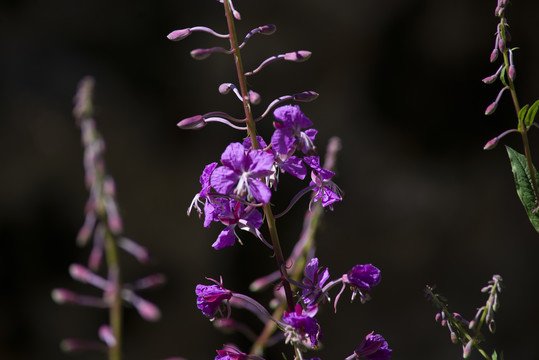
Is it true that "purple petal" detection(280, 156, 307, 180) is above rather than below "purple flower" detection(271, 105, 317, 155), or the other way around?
below

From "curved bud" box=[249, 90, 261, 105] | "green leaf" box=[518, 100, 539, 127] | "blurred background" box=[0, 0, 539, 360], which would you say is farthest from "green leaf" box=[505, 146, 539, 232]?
"blurred background" box=[0, 0, 539, 360]

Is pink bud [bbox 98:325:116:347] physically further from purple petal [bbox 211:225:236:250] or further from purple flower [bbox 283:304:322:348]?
purple flower [bbox 283:304:322:348]

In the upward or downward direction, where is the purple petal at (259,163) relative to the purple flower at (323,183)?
upward

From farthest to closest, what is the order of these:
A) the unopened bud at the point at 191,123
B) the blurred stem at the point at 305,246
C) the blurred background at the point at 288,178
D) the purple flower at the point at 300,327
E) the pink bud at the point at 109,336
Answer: the blurred background at the point at 288,178 < the blurred stem at the point at 305,246 < the pink bud at the point at 109,336 < the unopened bud at the point at 191,123 < the purple flower at the point at 300,327

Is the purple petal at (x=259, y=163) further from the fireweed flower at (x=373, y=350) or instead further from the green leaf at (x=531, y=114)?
the green leaf at (x=531, y=114)

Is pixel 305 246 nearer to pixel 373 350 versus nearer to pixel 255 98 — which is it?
pixel 373 350

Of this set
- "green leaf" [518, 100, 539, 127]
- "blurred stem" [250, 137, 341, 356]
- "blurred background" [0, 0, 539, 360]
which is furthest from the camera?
"blurred background" [0, 0, 539, 360]

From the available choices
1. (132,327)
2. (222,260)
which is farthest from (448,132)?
(132,327)

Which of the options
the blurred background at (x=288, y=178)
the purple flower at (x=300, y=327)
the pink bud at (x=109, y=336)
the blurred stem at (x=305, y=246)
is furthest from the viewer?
the blurred background at (x=288, y=178)

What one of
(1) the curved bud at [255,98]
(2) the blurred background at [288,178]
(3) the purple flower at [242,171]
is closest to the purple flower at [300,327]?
(3) the purple flower at [242,171]
